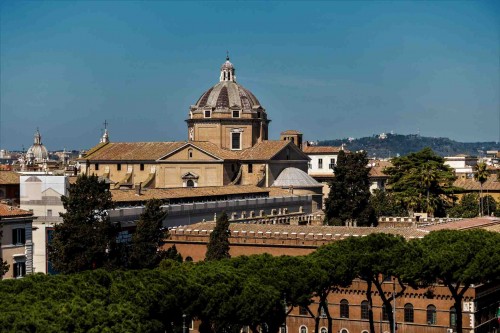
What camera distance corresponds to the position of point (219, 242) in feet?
193

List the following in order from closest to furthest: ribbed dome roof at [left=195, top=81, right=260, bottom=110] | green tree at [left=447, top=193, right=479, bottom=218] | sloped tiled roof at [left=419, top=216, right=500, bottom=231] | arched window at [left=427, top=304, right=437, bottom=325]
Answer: arched window at [left=427, top=304, right=437, bottom=325], sloped tiled roof at [left=419, top=216, right=500, bottom=231], green tree at [left=447, top=193, right=479, bottom=218], ribbed dome roof at [left=195, top=81, right=260, bottom=110]

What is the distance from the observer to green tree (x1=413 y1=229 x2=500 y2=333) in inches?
1890

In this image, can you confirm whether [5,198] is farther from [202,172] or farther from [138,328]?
[138,328]

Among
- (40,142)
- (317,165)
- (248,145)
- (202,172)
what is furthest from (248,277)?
(40,142)

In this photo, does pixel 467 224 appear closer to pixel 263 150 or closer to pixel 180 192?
pixel 180 192

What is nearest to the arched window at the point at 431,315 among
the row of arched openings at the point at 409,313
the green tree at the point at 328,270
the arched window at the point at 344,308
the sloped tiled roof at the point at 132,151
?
the row of arched openings at the point at 409,313

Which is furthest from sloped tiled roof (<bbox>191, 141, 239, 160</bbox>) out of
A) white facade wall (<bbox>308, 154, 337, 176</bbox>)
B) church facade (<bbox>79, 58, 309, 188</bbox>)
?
white facade wall (<bbox>308, 154, 337, 176</bbox>)

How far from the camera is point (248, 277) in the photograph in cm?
4175

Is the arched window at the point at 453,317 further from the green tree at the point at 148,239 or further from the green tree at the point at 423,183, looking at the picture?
the green tree at the point at 423,183

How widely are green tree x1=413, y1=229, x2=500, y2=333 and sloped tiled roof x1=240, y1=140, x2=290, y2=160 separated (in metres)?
45.3

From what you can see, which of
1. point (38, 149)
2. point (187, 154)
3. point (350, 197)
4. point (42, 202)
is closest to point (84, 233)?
point (42, 202)

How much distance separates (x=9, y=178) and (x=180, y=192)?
548 inches

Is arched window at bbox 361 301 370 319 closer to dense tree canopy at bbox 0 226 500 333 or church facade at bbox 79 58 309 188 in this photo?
dense tree canopy at bbox 0 226 500 333

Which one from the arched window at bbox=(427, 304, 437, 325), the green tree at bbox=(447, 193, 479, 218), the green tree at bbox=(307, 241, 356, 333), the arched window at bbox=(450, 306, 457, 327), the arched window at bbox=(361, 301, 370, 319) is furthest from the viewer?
the green tree at bbox=(447, 193, 479, 218)
